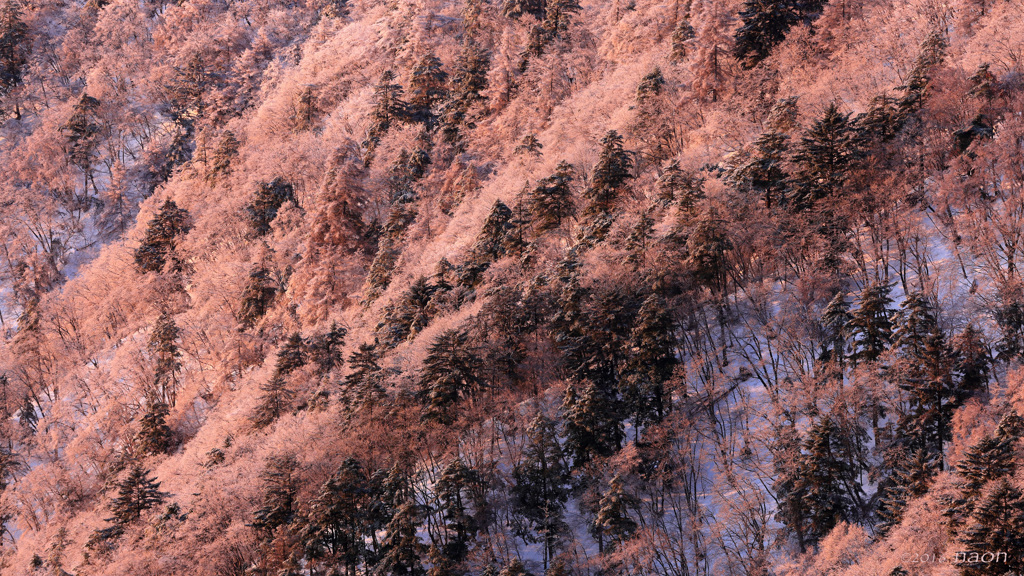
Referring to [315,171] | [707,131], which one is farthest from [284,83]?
[707,131]

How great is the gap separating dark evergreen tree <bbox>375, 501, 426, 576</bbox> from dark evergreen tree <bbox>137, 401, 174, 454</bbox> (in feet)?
113

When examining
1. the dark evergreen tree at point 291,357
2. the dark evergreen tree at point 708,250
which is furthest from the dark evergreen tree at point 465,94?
the dark evergreen tree at point 708,250

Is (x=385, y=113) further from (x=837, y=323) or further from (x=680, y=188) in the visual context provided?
(x=837, y=323)

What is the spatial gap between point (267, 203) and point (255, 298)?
14263 millimetres

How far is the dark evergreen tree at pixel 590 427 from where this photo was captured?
38500 mm

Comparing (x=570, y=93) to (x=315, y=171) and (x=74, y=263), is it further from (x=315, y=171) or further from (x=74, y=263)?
(x=74, y=263)

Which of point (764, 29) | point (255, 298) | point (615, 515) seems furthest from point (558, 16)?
point (615, 515)

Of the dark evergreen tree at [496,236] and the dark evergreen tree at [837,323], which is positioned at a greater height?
the dark evergreen tree at [496,236]

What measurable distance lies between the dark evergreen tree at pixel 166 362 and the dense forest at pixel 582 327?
538 mm

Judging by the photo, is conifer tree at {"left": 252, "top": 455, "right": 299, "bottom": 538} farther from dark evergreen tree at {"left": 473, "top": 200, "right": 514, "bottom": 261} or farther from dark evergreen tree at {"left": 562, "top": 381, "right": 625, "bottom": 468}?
dark evergreen tree at {"left": 473, "top": 200, "right": 514, "bottom": 261}

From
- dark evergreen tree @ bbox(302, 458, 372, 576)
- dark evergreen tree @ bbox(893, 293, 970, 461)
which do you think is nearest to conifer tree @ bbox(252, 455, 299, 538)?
dark evergreen tree @ bbox(302, 458, 372, 576)

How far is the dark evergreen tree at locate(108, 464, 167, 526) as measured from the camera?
46.6 meters

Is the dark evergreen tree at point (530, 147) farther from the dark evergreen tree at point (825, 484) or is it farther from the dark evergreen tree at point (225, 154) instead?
the dark evergreen tree at point (825, 484)

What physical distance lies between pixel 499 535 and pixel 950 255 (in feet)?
93.1
